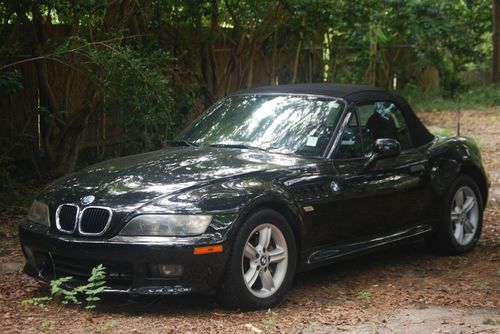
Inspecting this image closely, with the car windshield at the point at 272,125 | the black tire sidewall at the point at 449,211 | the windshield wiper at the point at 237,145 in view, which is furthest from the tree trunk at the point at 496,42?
the windshield wiper at the point at 237,145

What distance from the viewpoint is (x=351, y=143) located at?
6.91m

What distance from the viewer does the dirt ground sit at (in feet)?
17.9

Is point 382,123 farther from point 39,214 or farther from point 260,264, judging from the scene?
point 39,214

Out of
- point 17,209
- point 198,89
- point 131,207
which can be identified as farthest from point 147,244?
point 198,89

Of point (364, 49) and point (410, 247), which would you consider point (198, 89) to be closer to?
point (410, 247)

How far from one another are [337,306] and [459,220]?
2.43 metres

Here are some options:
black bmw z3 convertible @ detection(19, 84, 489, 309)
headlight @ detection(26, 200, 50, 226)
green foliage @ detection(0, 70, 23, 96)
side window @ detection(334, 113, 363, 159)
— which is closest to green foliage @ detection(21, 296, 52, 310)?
black bmw z3 convertible @ detection(19, 84, 489, 309)

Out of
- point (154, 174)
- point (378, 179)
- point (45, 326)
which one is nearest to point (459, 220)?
point (378, 179)

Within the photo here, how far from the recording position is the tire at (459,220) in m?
7.79

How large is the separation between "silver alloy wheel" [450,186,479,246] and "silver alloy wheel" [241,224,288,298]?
2.50 m

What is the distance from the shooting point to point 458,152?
315 inches

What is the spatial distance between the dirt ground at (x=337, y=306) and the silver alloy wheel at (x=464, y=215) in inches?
7.7

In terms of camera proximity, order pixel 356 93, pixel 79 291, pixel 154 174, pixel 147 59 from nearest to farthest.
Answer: pixel 79 291 < pixel 154 174 < pixel 356 93 < pixel 147 59

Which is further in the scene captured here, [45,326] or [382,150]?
[382,150]
